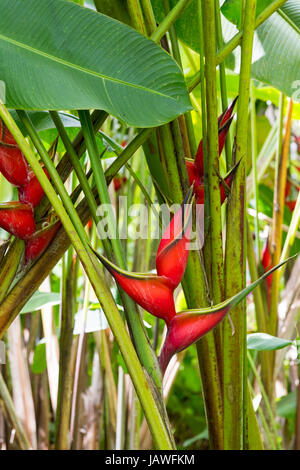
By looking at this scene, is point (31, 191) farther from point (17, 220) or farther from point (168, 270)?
point (168, 270)

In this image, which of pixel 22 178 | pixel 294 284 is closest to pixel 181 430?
pixel 294 284

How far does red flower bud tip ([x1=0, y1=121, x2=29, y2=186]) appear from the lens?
0.35 m

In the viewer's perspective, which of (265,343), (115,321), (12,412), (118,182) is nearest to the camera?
(115,321)

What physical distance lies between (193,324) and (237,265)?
6 centimetres

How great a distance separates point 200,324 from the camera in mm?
279

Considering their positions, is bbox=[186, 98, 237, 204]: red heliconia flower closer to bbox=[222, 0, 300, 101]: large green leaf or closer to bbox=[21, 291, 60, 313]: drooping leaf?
bbox=[222, 0, 300, 101]: large green leaf

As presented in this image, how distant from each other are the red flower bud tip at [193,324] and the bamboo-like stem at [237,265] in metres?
0.05

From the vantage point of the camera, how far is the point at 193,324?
281 millimetres

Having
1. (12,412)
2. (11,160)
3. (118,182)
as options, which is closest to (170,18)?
(11,160)

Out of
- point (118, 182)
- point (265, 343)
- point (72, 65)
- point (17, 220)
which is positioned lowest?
point (265, 343)

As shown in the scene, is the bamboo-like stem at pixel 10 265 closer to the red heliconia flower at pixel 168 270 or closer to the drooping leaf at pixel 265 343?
the red heliconia flower at pixel 168 270

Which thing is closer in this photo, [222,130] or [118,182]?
[222,130]
